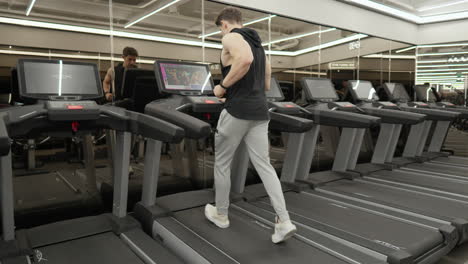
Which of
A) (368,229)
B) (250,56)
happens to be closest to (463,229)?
(368,229)

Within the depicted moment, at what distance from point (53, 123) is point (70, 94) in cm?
26

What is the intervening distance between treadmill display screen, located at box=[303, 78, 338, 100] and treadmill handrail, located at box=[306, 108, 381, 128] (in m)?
0.51

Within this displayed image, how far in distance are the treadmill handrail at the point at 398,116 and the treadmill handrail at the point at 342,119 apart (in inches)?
30.5

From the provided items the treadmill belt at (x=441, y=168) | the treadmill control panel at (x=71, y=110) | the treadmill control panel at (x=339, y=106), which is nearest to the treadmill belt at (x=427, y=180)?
the treadmill belt at (x=441, y=168)

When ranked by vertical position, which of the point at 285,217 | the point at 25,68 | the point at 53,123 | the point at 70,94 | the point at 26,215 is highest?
the point at 25,68

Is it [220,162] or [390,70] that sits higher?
[390,70]

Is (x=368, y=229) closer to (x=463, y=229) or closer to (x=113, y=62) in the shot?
(x=463, y=229)

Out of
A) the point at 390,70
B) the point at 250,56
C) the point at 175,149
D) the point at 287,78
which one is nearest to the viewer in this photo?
the point at 250,56

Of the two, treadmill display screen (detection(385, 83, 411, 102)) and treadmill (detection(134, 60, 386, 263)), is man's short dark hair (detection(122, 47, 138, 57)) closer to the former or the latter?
treadmill (detection(134, 60, 386, 263))

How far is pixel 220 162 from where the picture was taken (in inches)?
96.4

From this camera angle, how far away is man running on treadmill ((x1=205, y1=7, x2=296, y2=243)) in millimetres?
2248

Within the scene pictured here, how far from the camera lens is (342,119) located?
3701mm

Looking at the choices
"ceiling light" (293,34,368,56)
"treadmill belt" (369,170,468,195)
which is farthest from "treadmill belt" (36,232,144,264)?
"ceiling light" (293,34,368,56)

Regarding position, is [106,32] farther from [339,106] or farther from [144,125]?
[339,106]
